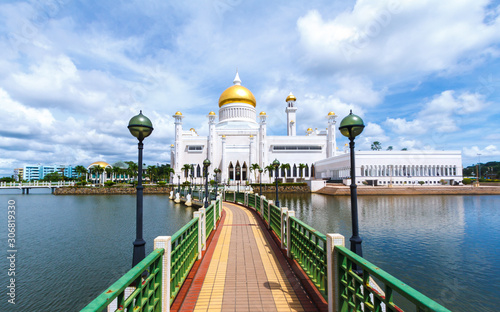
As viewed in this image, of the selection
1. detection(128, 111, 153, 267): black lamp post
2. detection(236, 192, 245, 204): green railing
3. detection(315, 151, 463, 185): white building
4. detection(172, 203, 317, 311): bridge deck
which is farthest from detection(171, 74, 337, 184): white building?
detection(128, 111, 153, 267): black lamp post

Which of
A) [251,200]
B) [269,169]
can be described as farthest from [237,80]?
[251,200]

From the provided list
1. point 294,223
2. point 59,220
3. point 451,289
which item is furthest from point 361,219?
point 59,220

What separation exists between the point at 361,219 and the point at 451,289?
1113cm

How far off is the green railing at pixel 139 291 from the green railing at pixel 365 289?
8.19 ft

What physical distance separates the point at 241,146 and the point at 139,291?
2023 inches

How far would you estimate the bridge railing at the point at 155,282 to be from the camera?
8.10ft

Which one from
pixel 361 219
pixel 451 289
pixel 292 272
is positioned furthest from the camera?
pixel 361 219

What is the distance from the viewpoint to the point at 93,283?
9133mm

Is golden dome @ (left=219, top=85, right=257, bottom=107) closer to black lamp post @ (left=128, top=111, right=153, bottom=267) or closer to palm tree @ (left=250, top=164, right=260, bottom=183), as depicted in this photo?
palm tree @ (left=250, top=164, right=260, bottom=183)

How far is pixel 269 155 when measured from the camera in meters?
56.3

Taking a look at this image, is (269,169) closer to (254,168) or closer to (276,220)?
(254,168)

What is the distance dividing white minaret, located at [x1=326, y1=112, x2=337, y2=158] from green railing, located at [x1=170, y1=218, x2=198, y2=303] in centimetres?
5457

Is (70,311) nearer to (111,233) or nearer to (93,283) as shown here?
(93,283)

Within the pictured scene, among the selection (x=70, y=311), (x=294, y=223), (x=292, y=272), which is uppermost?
(x=294, y=223)
